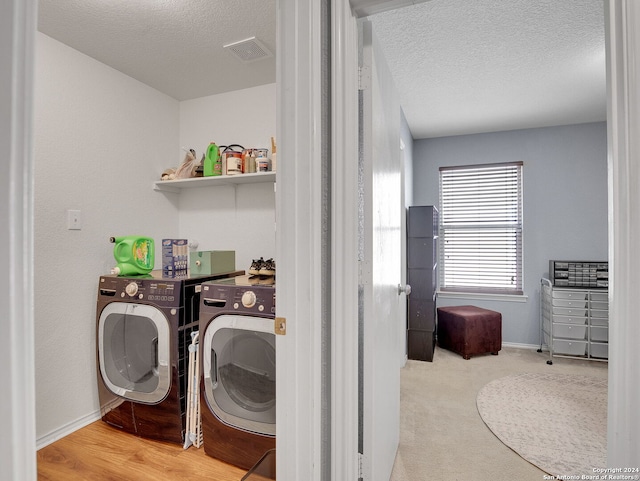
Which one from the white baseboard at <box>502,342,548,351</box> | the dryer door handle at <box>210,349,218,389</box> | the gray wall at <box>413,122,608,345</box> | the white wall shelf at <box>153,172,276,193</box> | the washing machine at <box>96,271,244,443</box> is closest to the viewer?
the dryer door handle at <box>210,349,218,389</box>

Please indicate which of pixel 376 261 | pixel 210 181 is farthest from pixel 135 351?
pixel 376 261

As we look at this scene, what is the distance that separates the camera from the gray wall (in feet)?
12.5

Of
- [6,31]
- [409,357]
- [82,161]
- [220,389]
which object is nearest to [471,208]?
[409,357]

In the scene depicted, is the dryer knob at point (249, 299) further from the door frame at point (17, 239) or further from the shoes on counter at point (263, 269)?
the door frame at point (17, 239)

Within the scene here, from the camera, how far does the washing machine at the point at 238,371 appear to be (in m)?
1.79

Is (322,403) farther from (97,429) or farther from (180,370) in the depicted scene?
(97,429)

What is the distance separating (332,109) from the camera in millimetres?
1160

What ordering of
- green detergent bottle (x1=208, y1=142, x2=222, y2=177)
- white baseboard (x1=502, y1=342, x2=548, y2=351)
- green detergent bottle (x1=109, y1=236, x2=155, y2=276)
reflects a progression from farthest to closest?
white baseboard (x1=502, y1=342, x2=548, y2=351) < green detergent bottle (x1=208, y1=142, x2=222, y2=177) < green detergent bottle (x1=109, y1=236, x2=155, y2=276)

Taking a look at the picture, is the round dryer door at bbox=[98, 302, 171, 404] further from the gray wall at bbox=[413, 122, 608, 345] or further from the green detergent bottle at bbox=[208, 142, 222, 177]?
the gray wall at bbox=[413, 122, 608, 345]

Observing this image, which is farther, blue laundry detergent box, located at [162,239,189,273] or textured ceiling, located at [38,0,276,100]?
blue laundry detergent box, located at [162,239,189,273]

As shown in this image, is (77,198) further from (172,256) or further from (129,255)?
(172,256)

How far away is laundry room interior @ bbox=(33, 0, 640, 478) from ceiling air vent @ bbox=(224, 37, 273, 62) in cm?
3

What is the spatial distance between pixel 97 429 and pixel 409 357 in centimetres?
265

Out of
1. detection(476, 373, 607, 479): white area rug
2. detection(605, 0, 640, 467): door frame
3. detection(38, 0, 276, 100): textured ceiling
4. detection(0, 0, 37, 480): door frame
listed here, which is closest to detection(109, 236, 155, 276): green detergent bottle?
detection(38, 0, 276, 100): textured ceiling
